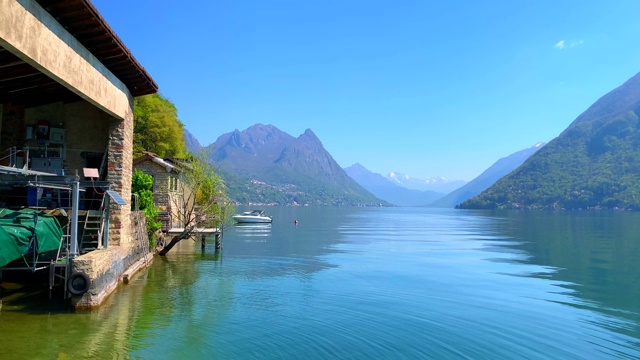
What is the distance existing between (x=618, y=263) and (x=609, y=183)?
554ft

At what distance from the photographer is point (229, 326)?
1467 cm

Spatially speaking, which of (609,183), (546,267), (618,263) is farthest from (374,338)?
(609,183)

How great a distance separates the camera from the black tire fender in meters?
15.0

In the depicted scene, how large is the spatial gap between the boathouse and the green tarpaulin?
712 millimetres

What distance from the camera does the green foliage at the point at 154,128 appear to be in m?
46.0

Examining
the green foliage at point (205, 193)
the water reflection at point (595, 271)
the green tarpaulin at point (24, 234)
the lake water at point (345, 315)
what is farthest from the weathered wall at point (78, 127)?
the water reflection at point (595, 271)

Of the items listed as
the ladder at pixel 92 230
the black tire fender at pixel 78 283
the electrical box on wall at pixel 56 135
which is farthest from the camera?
the electrical box on wall at pixel 56 135

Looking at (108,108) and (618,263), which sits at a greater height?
(108,108)

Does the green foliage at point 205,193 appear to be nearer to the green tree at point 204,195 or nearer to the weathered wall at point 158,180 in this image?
the green tree at point 204,195

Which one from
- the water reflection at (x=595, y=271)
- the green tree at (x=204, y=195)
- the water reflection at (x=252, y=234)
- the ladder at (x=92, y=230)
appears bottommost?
the water reflection at (x=595, y=271)

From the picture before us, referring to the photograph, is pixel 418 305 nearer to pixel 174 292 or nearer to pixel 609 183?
pixel 174 292

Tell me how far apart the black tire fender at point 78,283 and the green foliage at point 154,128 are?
1192 inches

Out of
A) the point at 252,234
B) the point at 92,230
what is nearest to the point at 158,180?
the point at 92,230

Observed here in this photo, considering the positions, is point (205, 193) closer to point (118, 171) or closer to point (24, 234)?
point (118, 171)
